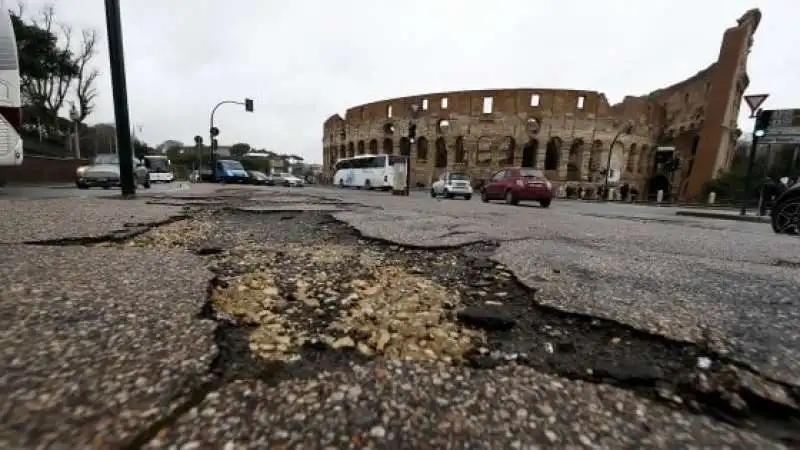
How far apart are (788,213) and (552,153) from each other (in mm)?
33584

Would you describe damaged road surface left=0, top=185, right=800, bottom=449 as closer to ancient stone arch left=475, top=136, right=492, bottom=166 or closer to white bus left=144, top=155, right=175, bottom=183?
white bus left=144, top=155, right=175, bottom=183

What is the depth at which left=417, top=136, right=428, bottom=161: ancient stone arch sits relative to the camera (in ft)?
130

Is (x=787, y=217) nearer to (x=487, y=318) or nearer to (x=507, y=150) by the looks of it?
(x=487, y=318)

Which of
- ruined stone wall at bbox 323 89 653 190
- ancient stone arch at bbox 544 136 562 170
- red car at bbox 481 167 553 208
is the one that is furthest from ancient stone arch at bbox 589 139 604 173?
red car at bbox 481 167 553 208

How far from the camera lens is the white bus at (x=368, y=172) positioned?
25.4 metres

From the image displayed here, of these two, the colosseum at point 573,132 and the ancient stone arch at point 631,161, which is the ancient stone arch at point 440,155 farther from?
the ancient stone arch at point 631,161

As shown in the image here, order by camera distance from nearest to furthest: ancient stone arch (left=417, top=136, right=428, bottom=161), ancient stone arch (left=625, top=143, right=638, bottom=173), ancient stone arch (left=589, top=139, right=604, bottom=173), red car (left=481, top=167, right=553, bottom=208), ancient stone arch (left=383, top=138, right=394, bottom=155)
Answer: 1. red car (left=481, top=167, right=553, bottom=208)
2. ancient stone arch (left=589, top=139, right=604, bottom=173)
3. ancient stone arch (left=625, top=143, right=638, bottom=173)
4. ancient stone arch (left=417, top=136, right=428, bottom=161)
5. ancient stone arch (left=383, top=138, right=394, bottom=155)

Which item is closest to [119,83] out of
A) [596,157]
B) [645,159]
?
[596,157]

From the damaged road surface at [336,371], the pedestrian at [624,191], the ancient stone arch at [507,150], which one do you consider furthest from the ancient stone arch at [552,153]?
the damaged road surface at [336,371]

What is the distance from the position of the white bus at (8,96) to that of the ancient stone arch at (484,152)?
32.7 meters

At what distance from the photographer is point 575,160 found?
36531 millimetres

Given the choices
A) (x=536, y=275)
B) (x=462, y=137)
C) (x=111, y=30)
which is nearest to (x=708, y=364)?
(x=536, y=275)

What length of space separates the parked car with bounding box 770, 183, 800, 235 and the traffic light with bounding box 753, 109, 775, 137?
521 centimetres

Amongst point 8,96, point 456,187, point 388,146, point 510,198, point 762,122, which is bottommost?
point 510,198
